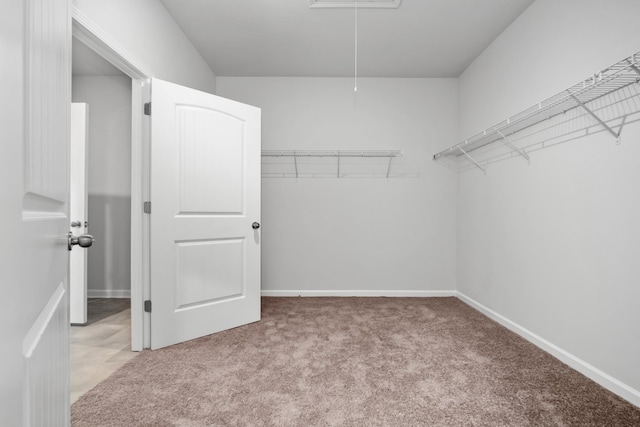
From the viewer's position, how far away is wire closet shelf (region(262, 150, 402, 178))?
145 inches

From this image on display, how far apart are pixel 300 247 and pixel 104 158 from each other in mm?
2584

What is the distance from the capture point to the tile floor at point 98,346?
1894 millimetres

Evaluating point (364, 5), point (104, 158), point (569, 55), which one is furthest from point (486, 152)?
point (104, 158)

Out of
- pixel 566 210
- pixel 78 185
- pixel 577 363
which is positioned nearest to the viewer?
pixel 577 363

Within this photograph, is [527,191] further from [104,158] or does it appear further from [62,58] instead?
[104,158]

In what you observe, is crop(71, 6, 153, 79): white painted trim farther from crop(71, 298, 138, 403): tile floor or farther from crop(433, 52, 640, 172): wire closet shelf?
crop(433, 52, 640, 172): wire closet shelf

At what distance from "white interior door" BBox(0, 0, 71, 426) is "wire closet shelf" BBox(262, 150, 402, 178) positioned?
2.85 metres

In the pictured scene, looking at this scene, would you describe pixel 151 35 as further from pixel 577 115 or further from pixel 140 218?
pixel 577 115

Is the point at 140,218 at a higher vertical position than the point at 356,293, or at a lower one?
higher

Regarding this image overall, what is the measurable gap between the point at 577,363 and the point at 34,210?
2.74 meters

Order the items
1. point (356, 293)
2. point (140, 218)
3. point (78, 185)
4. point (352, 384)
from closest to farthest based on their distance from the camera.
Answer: point (352, 384), point (140, 218), point (78, 185), point (356, 293)

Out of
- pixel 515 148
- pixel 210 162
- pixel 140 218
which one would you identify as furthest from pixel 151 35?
pixel 515 148

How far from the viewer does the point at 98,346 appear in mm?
2330

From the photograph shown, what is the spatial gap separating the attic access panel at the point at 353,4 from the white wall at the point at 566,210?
1.07 metres
